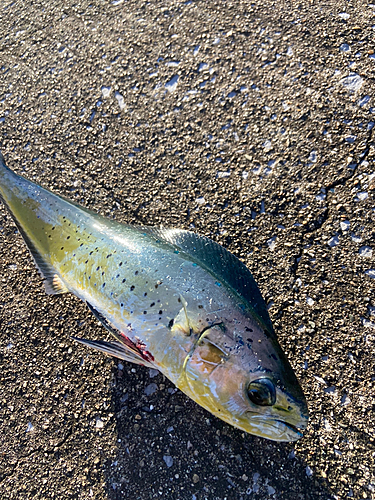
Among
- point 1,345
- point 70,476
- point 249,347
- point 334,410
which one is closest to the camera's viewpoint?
point 249,347

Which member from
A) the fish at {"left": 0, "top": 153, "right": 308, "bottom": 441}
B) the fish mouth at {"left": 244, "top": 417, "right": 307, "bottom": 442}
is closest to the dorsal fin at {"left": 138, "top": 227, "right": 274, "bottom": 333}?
the fish at {"left": 0, "top": 153, "right": 308, "bottom": 441}

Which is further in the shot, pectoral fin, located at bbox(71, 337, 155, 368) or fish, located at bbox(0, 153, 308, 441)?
pectoral fin, located at bbox(71, 337, 155, 368)

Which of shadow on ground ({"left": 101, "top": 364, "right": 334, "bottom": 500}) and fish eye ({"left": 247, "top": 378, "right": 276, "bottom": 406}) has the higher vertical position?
fish eye ({"left": 247, "top": 378, "right": 276, "bottom": 406})

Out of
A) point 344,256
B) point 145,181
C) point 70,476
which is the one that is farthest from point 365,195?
point 70,476

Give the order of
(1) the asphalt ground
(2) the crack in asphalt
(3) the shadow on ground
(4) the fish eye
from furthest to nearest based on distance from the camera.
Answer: (2) the crack in asphalt
(1) the asphalt ground
(3) the shadow on ground
(4) the fish eye

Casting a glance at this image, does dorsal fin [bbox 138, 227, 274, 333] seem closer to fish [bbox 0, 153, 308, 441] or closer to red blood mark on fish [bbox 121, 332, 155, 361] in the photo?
fish [bbox 0, 153, 308, 441]

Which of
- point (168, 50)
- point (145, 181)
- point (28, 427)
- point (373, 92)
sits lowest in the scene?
point (28, 427)

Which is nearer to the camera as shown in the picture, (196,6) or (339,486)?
(339,486)

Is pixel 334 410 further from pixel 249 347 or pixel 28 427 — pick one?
pixel 28 427

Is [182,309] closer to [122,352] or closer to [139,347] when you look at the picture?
[139,347]

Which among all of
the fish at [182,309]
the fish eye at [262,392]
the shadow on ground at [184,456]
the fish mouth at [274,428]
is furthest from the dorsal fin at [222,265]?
the shadow on ground at [184,456]
